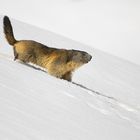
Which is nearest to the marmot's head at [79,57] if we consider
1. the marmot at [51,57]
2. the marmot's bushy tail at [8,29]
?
the marmot at [51,57]

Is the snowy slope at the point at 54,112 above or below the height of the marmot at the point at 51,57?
above

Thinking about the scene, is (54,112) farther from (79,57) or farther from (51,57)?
(79,57)

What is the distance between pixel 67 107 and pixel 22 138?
2.93m

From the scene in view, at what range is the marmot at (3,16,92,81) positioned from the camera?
39.8ft

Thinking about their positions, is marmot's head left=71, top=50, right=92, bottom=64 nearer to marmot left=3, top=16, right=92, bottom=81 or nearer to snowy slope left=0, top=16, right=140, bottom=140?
marmot left=3, top=16, right=92, bottom=81

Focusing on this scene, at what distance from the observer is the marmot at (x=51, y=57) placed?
12141 millimetres

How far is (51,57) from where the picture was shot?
12.2m

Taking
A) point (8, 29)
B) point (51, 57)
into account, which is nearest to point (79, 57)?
point (51, 57)

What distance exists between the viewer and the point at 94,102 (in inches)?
396

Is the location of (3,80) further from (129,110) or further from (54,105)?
(129,110)

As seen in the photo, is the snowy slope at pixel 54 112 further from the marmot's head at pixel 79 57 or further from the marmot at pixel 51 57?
the marmot's head at pixel 79 57

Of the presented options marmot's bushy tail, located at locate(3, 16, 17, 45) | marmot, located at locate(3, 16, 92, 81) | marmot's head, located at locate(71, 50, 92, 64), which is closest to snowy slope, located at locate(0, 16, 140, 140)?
marmot, located at locate(3, 16, 92, 81)

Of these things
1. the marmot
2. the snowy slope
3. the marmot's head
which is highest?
the snowy slope

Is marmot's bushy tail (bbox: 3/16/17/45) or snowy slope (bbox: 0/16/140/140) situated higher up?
snowy slope (bbox: 0/16/140/140)
